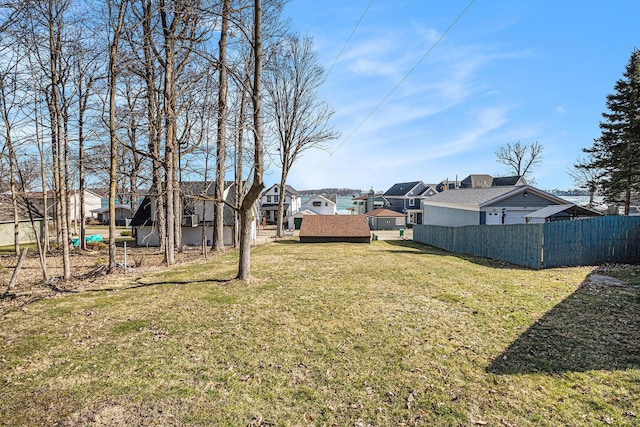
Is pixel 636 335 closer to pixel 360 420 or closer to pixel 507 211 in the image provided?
pixel 360 420

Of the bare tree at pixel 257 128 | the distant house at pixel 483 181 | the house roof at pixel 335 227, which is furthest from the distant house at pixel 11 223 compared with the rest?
the distant house at pixel 483 181

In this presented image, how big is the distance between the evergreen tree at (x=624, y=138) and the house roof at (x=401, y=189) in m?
29.8

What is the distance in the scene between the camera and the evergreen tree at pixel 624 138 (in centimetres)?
2112

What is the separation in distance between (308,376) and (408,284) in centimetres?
543

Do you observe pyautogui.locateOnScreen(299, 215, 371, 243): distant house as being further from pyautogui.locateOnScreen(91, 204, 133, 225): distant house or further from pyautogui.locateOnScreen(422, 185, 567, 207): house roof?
pyautogui.locateOnScreen(91, 204, 133, 225): distant house

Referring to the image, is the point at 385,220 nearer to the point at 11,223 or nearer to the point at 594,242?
the point at 594,242

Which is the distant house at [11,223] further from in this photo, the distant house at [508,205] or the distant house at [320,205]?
the distant house at [320,205]

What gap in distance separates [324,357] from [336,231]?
18376 millimetres

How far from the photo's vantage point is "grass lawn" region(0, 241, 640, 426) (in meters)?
3.63

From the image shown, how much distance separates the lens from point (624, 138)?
23234mm

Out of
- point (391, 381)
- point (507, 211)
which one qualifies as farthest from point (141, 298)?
point (507, 211)

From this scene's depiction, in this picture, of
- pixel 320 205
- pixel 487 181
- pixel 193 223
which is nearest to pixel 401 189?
pixel 487 181

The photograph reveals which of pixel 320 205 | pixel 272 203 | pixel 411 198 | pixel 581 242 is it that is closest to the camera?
pixel 581 242

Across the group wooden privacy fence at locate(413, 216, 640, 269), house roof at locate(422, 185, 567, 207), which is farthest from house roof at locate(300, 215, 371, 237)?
wooden privacy fence at locate(413, 216, 640, 269)
